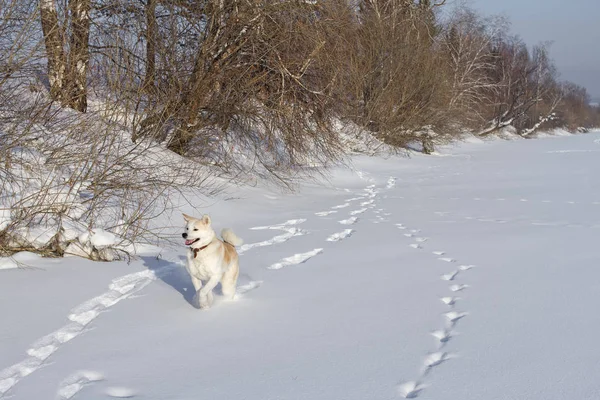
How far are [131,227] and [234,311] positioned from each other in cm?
252

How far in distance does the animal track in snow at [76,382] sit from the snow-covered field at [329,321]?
1 centimetres

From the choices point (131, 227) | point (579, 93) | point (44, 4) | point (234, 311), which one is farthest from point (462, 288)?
point (579, 93)

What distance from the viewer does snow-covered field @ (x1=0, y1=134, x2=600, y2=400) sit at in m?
3.24

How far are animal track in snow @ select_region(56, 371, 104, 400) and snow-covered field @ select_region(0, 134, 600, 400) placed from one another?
1 cm

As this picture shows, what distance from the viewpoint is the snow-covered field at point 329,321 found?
3.24 meters

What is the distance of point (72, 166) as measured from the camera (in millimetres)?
7113

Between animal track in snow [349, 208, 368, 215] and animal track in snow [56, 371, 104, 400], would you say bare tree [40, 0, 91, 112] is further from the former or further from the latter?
animal track in snow [349, 208, 368, 215]

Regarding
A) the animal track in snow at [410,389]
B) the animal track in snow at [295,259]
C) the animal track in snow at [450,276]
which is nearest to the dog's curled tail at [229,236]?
the animal track in snow at [295,259]

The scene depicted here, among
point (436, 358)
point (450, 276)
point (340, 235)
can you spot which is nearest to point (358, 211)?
point (340, 235)

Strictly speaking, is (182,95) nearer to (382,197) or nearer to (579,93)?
(382,197)

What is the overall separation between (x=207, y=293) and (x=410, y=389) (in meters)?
2.00

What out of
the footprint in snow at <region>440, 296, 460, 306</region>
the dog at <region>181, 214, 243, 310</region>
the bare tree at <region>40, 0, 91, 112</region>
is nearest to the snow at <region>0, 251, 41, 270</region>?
the bare tree at <region>40, 0, 91, 112</region>

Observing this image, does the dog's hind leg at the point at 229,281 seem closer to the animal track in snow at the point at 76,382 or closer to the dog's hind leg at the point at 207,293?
the dog's hind leg at the point at 207,293

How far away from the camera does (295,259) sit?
21.2ft
